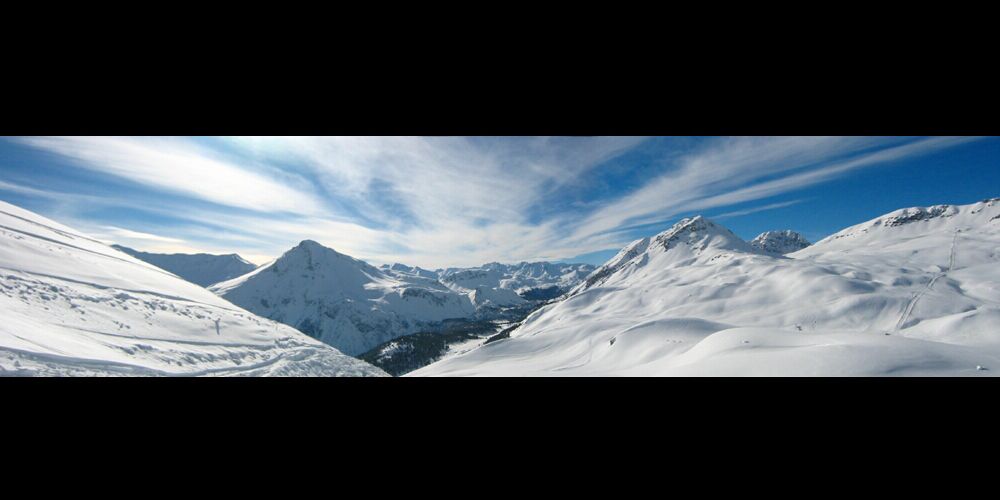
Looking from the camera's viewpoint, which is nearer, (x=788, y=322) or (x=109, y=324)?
(x=109, y=324)

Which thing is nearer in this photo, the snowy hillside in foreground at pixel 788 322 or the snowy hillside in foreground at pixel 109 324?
the snowy hillside in foreground at pixel 109 324

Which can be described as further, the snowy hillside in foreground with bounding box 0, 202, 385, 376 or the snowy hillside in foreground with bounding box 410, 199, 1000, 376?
the snowy hillside in foreground with bounding box 410, 199, 1000, 376

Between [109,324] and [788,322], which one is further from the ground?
[788,322]
